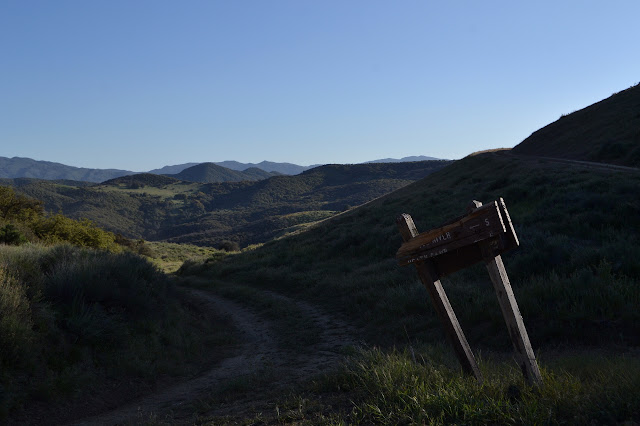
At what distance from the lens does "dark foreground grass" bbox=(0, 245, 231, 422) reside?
6.89 metres

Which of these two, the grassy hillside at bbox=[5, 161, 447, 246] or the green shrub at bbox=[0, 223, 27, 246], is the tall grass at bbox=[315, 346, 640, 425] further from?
the grassy hillside at bbox=[5, 161, 447, 246]

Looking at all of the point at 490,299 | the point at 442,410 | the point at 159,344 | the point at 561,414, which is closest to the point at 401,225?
the point at 442,410

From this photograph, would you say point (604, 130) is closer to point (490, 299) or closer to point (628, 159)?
point (628, 159)

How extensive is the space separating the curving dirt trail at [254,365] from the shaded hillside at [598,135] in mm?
22697

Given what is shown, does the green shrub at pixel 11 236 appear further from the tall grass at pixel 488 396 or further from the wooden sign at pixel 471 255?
the wooden sign at pixel 471 255

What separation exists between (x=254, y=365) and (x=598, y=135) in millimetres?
35617

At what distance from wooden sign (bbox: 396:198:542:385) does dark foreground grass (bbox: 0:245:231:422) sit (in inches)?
211

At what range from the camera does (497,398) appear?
420 centimetres

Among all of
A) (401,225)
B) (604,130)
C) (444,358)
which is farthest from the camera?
(604,130)

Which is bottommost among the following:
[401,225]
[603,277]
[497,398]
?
[603,277]

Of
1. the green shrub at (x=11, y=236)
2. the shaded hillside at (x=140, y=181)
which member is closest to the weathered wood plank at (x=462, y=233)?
the green shrub at (x=11, y=236)

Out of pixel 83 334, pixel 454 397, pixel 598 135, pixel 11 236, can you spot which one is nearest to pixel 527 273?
pixel 454 397

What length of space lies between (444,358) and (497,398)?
76.2 inches

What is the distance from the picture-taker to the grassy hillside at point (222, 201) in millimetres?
99875
